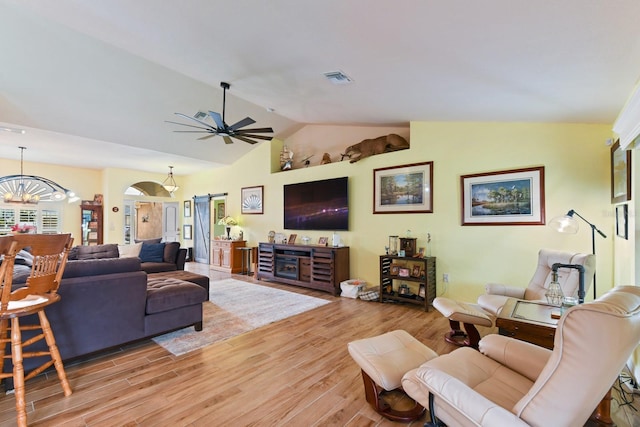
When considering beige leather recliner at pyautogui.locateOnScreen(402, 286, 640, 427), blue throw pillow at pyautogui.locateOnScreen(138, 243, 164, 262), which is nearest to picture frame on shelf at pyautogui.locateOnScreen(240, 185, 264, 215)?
blue throw pillow at pyautogui.locateOnScreen(138, 243, 164, 262)

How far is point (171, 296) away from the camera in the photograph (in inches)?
121

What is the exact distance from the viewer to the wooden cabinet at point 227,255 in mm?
7051

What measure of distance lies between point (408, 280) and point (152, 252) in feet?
15.5

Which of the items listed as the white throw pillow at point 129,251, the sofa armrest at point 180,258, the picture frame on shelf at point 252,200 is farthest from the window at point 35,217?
the picture frame on shelf at point 252,200

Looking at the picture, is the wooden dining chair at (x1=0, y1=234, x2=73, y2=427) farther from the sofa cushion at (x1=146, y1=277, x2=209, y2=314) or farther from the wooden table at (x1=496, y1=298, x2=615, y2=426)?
the wooden table at (x1=496, y1=298, x2=615, y2=426)

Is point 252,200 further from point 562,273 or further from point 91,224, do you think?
point 562,273

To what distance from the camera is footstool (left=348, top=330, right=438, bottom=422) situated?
1805mm

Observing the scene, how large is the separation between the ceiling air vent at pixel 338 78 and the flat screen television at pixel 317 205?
2.20 m

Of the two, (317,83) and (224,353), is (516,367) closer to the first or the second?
(224,353)

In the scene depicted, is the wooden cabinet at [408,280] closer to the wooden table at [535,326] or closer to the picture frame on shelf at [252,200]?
the wooden table at [535,326]

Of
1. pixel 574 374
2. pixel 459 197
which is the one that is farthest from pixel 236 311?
pixel 574 374

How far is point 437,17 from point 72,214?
9.74 m

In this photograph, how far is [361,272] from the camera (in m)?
5.23

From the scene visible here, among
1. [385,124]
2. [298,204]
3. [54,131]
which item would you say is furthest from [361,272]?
[54,131]
